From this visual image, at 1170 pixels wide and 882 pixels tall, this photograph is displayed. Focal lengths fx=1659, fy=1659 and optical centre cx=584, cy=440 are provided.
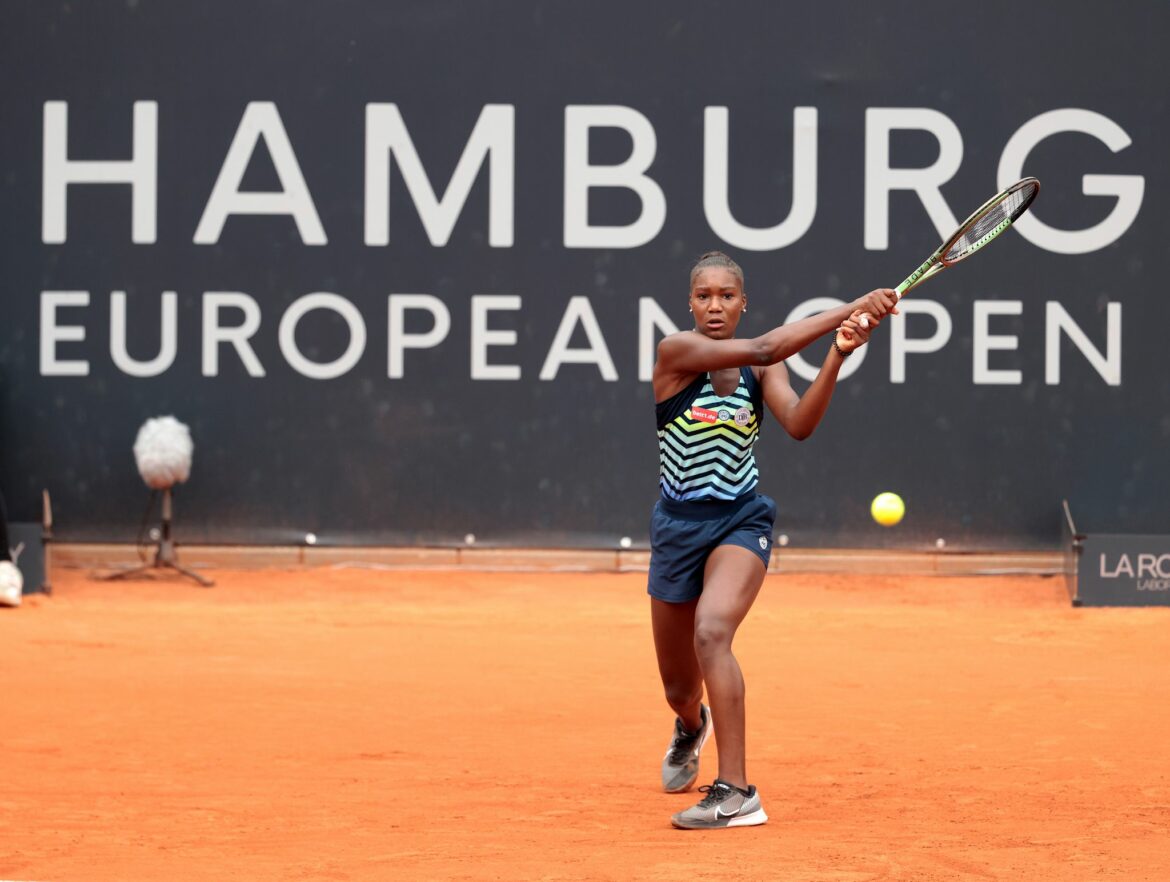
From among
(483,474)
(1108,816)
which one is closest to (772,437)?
(483,474)

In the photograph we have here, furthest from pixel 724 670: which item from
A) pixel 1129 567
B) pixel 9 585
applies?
pixel 9 585

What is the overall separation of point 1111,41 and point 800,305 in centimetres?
267

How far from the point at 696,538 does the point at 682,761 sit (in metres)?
0.73

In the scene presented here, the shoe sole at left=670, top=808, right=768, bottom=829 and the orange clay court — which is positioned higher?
the shoe sole at left=670, top=808, right=768, bottom=829

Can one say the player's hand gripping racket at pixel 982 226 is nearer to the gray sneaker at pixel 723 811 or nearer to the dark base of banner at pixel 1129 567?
the gray sneaker at pixel 723 811

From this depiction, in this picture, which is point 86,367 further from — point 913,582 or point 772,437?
point 913,582

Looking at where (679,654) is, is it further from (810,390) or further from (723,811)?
(810,390)

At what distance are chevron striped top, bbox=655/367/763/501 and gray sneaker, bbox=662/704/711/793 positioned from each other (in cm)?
75

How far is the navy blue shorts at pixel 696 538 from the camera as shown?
4652 mm

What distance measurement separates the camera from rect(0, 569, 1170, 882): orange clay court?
408cm

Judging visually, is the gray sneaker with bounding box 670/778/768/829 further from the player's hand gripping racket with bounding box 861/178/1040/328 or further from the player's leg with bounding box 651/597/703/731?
the player's hand gripping racket with bounding box 861/178/1040/328

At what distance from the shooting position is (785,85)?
35.8 feet

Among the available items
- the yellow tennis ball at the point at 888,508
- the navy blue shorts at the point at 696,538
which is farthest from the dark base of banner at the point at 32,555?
the navy blue shorts at the point at 696,538

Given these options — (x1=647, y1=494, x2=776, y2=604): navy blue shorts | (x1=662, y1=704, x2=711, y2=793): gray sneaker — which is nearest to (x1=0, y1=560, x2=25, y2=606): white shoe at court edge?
(x1=662, y1=704, x2=711, y2=793): gray sneaker
